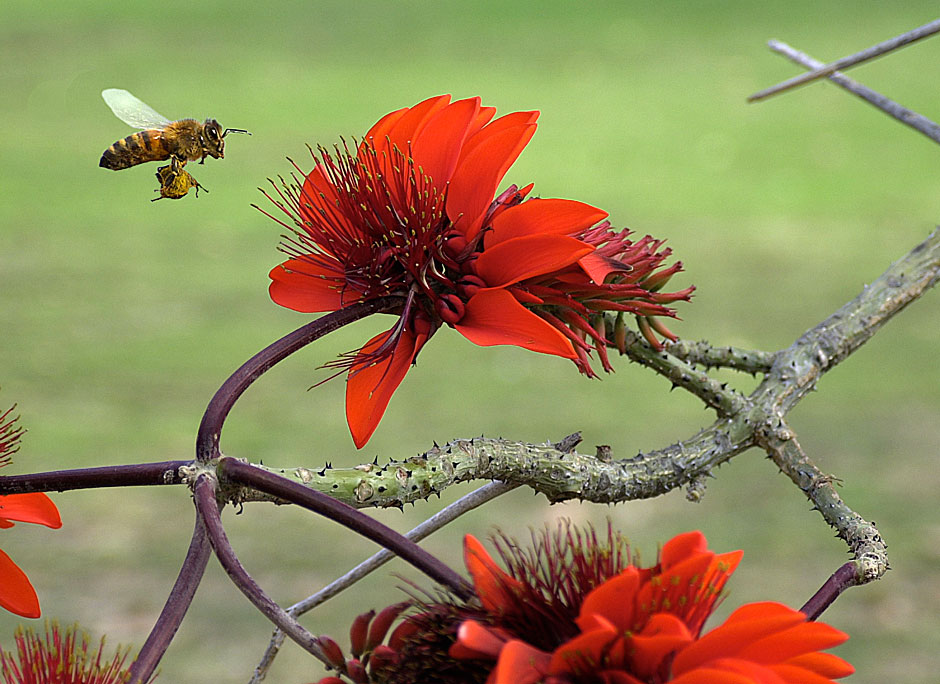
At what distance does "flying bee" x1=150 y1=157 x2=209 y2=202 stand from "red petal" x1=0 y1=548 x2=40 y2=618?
0.15m

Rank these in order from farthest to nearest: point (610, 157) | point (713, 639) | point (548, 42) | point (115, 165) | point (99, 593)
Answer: point (548, 42), point (610, 157), point (99, 593), point (115, 165), point (713, 639)

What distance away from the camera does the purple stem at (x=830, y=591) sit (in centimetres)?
26

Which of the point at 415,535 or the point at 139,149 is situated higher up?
the point at 139,149

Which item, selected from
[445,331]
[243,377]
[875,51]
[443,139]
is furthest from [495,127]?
[445,331]

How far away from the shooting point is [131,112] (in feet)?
1.45

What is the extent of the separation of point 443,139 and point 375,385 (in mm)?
84

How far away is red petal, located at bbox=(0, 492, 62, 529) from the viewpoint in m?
0.32

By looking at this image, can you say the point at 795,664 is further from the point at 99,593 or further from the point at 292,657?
the point at 99,593

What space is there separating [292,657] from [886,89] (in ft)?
10.4

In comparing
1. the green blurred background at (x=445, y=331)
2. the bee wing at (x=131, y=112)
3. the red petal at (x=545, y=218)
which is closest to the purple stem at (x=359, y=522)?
the red petal at (x=545, y=218)

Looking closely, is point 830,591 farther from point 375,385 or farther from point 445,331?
point 445,331

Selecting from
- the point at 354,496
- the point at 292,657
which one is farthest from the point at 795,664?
the point at 292,657

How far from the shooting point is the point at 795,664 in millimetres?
216

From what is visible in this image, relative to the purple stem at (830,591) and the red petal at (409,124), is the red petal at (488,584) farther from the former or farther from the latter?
the red petal at (409,124)
